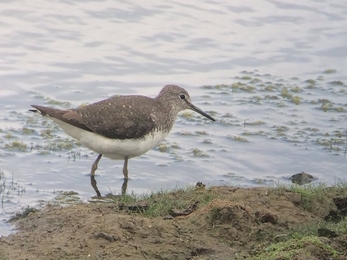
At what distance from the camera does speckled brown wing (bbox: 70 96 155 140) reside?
8.90 m

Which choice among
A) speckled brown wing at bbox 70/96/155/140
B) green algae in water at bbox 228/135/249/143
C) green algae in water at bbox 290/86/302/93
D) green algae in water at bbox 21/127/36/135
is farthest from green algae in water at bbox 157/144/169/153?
green algae in water at bbox 290/86/302/93

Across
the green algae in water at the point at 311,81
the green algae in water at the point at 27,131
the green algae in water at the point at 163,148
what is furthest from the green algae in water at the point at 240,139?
the green algae in water at the point at 27,131

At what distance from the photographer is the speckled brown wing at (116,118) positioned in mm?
8898

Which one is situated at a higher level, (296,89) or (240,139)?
(296,89)

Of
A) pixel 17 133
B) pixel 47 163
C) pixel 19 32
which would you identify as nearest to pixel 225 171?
pixel 47 163

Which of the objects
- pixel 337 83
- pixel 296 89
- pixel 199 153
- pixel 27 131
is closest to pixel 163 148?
pixel 199 153

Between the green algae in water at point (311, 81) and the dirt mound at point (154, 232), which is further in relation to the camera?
the green algae in water at point (311, 81)

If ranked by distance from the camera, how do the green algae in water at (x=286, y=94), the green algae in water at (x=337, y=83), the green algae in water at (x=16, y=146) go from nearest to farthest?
1. the green algae in water at (x=16, y=146)
2. the green algae in water at (x=286, y=94)
3. the green algae in water at (x=337, y=83)

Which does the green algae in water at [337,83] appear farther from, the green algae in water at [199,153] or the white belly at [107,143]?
the white belly at [107,143]

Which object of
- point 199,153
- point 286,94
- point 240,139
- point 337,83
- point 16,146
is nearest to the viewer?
point 16,146

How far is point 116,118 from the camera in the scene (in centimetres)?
900

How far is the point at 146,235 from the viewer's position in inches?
242

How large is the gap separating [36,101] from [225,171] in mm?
3327

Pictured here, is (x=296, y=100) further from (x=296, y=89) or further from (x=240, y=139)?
(x=240, y=139)
